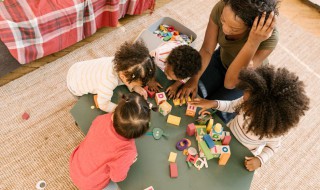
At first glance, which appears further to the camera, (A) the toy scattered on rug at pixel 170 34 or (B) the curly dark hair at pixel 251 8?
(A) the toy scattered on rug at pixel 170 34

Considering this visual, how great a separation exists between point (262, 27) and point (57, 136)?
1.27 m

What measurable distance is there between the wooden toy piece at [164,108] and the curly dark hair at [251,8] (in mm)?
476

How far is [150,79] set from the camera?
127cm

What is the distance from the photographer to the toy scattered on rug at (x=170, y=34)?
194 centimetres

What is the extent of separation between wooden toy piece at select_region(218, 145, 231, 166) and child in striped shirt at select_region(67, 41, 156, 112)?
16.2 inches

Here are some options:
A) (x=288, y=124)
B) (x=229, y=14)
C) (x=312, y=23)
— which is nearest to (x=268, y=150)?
(x=288, y=124)

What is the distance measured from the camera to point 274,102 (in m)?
0.98

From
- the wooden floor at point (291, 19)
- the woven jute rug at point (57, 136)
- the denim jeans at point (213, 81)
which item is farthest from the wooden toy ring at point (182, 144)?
the wooden floor at point (291, 19)

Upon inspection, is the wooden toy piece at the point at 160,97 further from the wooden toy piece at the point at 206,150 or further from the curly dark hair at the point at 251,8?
the curly dark hair at the point at 251,8

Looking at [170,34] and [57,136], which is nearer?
[57,136]

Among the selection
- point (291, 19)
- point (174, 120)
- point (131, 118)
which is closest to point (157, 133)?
point (174, 120)

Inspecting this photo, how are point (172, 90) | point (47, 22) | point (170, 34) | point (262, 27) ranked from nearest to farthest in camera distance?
1. point (262, 27)
2. point (172, 90)
3. point (47, 22)
4. point (170, 34)

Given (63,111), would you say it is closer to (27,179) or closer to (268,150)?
(27,179)

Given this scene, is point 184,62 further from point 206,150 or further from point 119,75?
point 206,150
